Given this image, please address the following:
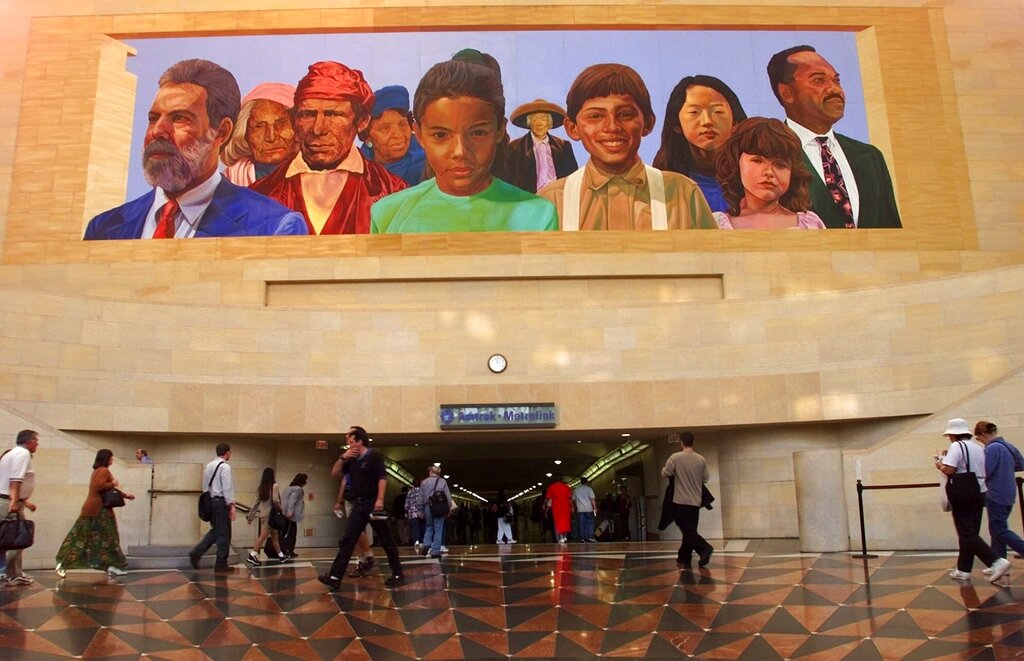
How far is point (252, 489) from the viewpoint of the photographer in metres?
15.9

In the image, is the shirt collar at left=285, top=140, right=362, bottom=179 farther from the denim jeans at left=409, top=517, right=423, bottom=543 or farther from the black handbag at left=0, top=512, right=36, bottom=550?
the black handbag at left=0, top=512, right=36, bottom=550

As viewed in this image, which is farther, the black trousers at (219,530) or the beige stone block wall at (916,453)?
the beige stone block wall at (916,453)

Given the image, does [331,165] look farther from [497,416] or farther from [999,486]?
[999,486]

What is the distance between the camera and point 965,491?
7.00 meters

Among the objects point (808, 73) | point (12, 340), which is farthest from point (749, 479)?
point (12, 340)

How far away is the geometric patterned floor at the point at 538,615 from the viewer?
5281 mm

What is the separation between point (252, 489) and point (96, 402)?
299 cm

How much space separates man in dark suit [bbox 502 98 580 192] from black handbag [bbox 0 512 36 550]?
43.7 ft

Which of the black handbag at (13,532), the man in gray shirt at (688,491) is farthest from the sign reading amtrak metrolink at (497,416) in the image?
the black handbag at (13,532)

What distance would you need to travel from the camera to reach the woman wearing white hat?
6984 mm

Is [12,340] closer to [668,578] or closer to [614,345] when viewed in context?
[614,345]

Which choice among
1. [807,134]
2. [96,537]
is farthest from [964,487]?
[807,134]

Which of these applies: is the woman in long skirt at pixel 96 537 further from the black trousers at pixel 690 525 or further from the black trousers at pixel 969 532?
the black trousers at pixel 969 532

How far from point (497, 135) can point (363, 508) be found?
43.8 ft
